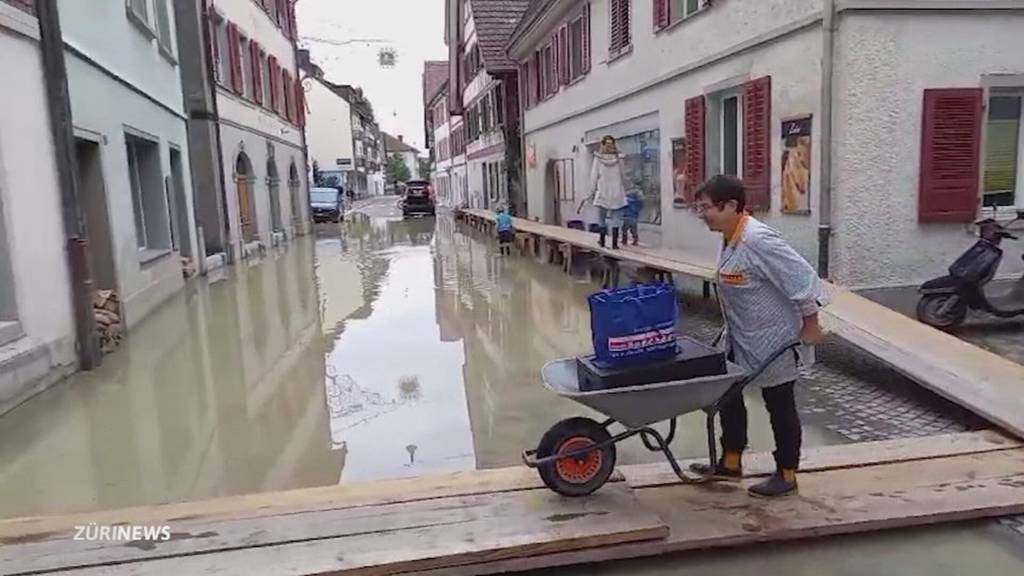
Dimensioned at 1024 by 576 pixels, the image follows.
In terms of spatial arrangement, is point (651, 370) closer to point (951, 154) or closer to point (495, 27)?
point (951, 154)

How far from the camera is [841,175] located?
26.0ft

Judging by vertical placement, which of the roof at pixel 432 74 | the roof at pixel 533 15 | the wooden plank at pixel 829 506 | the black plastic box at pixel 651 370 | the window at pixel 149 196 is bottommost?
the wooden plank at pixel 829 506

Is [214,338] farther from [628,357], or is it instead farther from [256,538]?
[628,357]

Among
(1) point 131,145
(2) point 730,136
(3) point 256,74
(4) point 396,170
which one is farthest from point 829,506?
(4) point 396,170

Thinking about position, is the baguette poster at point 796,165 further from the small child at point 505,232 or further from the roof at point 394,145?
the roof at point 394,145

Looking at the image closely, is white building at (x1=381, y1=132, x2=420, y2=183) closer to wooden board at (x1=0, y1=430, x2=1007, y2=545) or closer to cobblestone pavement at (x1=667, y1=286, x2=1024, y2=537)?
cobblestone pavement at (x1=667, y1=286, x2=1024, y2=537)

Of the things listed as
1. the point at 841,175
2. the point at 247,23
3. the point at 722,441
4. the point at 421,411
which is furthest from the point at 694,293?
the point at 247,23

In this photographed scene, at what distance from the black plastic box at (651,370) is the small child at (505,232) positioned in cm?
1333

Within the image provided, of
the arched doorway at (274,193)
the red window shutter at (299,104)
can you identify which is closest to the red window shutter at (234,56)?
the arched doorway at (274,193)

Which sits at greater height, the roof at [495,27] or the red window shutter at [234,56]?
the roof at [495,27]

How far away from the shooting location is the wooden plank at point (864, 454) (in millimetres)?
3725

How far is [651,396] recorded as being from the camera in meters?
3.13

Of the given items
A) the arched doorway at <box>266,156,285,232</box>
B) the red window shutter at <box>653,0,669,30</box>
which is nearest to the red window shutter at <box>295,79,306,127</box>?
the arched doorway at <box>266,156,285,232</box>

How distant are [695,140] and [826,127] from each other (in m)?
2.99
